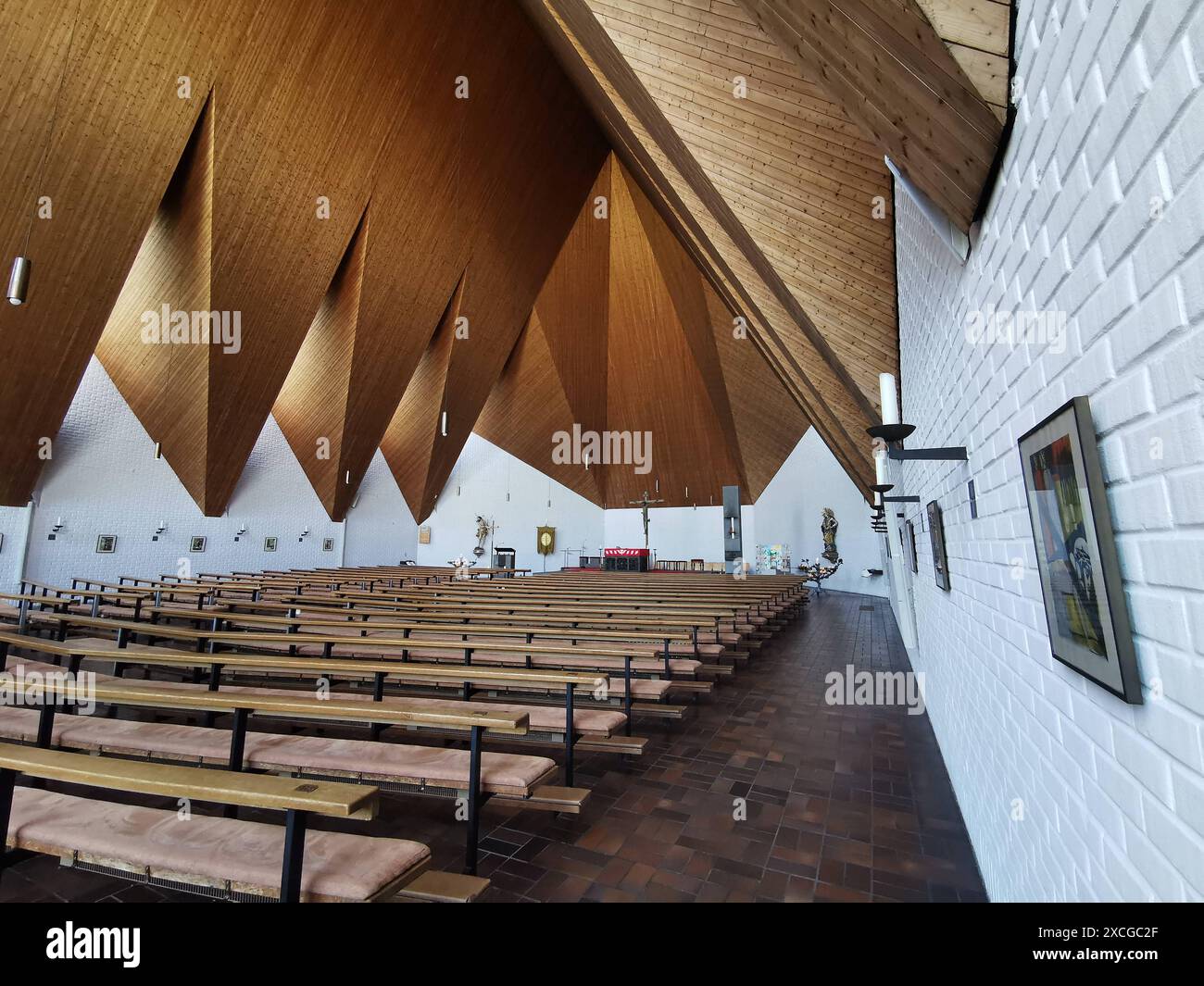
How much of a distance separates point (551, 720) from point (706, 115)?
12.7 ft

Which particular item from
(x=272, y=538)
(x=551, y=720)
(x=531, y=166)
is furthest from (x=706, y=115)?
(x=272, y=538)

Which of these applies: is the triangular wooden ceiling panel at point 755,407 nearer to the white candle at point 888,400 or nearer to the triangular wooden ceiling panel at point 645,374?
the triangular wooden ceiling panel at point 645,374

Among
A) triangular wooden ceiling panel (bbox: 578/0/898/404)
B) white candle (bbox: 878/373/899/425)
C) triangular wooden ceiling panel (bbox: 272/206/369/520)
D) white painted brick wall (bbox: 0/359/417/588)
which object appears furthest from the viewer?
triangular wooden ceiling panel (bbox: 272/206/369/520)

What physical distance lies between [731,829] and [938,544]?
73.1 inches

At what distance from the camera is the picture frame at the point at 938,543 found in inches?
117

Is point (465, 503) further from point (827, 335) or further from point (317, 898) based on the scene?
point (317, 898)

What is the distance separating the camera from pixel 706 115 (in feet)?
12.1

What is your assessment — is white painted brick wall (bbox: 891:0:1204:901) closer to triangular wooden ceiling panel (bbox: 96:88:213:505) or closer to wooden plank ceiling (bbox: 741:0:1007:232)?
wooden plank ceiling (bbox: 741:0:1007:232)

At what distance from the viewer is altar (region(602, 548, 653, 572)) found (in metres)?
15.8

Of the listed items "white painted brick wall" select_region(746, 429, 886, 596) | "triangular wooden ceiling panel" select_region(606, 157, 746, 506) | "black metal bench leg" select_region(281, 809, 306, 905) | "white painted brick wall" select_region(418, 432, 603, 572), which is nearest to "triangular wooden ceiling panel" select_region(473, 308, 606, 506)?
"white painted brick wall" select_region(418, 432, 603, 572)

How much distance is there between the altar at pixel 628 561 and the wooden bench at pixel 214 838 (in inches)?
556

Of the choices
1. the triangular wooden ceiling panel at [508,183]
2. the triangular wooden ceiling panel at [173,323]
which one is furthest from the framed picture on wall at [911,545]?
the triangular wooden ceiling panel at [508,183]

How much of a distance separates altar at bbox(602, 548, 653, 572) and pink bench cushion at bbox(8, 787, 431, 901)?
46.2 ft
